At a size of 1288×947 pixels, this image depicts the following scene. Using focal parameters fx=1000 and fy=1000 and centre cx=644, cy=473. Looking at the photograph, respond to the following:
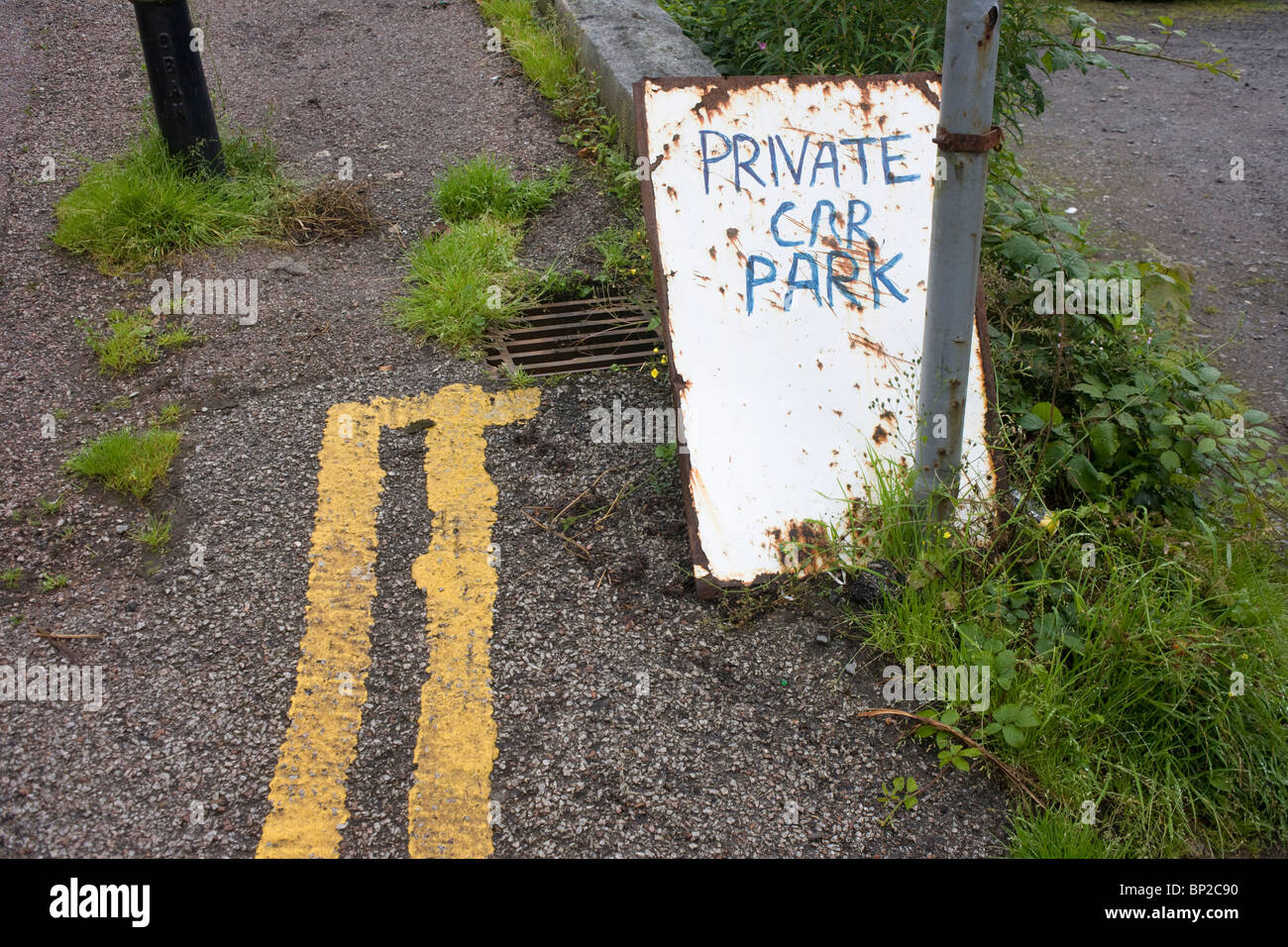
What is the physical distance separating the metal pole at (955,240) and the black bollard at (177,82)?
305 cm

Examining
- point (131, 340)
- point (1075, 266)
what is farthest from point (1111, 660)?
point (131, 340)

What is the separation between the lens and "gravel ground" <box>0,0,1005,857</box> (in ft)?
7.19

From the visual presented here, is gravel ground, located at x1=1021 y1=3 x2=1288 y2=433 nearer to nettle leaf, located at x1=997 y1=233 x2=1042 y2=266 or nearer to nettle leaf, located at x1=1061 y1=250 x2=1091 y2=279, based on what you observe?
nettle leaf, located at x1=1061 y1=250 x2=1091 y2=279

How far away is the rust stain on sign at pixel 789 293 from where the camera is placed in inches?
112

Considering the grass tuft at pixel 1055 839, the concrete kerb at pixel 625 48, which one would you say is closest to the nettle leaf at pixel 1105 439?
the grass tuft at pixel 1055 839

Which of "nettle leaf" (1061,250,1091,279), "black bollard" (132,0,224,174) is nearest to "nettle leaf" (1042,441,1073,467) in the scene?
"nettle leaf" (1061,250,1091,279)

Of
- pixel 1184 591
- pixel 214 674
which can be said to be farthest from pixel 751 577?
pixel 214 674

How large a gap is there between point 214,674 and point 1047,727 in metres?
2.02

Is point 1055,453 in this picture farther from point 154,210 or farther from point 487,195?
point 154,210

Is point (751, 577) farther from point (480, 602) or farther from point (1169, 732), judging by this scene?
point (1169, 732)

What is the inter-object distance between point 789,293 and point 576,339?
2.93ft

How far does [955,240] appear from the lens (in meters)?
2.38

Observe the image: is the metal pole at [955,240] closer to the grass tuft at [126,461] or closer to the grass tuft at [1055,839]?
the grass tuft at [1055,839]

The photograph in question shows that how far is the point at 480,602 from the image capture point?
2.68 m
